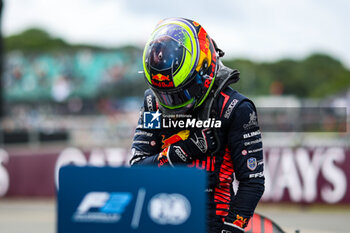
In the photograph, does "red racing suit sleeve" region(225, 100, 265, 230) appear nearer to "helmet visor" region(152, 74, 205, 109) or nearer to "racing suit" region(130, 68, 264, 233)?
"racing suit" region(130, 68, 264, 233)

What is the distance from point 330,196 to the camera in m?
10.3

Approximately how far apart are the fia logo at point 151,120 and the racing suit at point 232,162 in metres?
0.05

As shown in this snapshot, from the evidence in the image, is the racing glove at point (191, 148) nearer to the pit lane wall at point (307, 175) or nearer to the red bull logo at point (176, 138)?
the red bull logo at point (176, 138)

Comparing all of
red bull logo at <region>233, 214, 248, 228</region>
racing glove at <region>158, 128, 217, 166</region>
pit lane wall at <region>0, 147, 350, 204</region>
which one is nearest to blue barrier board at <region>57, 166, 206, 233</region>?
red bull logo at <region>233, 214, 248, 228</region>

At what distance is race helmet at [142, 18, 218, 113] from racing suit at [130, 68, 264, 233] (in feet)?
0.45

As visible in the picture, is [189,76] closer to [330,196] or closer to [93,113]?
[330,196]

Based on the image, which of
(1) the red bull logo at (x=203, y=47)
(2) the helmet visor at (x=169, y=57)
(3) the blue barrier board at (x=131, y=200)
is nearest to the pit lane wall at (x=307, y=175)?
(1) the red bull logo at (x=203, y=47)

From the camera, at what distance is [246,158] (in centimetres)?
249

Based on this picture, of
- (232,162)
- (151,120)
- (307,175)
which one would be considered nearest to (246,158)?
(232,162)

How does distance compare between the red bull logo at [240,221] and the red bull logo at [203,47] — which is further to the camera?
the red bull logo at [203,47]

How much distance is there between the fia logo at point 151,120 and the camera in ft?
8.80

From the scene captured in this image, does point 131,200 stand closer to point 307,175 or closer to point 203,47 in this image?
point 203,47

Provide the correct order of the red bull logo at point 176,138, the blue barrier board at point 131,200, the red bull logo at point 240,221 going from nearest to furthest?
the blue barrier board at point 131,200, the red bull logo at point 240,221, the red bull logo at point 176,138

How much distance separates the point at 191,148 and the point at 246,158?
275 mm
